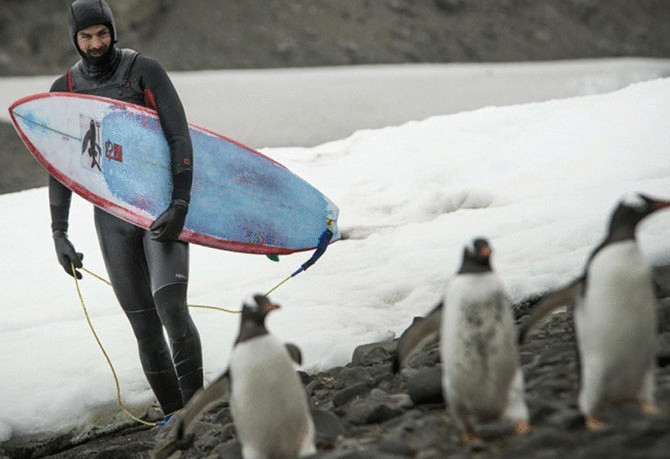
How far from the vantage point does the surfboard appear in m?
4.07

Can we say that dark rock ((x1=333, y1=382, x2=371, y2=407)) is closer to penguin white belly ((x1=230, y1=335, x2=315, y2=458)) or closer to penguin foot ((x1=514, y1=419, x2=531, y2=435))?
penguin white belly ((x1=230, y1=335, x2=315, y2=458))

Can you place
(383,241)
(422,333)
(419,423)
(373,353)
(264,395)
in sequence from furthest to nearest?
(383,241) < (373,353) < (419,423) < (422,333) < (264,395)

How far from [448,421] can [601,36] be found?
31578mm

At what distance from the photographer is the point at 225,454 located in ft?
10.1

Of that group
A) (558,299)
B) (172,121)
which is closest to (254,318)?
(558,299)

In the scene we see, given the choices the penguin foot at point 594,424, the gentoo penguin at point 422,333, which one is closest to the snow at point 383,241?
the gentoo penguin at point 422,333

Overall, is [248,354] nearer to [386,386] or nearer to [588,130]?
[386,386]

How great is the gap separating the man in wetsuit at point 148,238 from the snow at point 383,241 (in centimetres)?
68

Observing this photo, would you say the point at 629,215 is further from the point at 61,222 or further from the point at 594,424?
the point at 61,222

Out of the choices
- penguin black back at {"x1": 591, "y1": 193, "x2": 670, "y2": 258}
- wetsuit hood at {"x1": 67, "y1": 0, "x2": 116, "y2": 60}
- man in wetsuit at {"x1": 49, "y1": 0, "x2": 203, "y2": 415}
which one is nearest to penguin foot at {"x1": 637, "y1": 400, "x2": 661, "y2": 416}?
penguin black back at {"x1": 591, "y1": 193, "x2": 670, "y2": 258}

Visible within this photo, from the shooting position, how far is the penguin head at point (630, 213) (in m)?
2.53

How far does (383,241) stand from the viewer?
20.8ft

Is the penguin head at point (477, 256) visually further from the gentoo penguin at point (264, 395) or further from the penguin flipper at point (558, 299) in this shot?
the gentoo penguin at point (264, 395)

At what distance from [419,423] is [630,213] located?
1.00 meters
